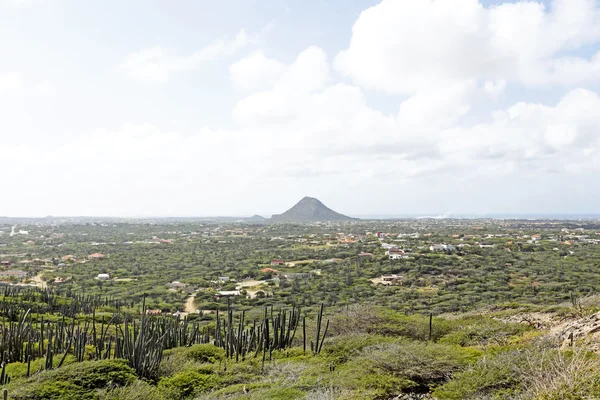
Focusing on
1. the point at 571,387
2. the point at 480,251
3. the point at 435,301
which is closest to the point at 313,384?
the point at 571,387

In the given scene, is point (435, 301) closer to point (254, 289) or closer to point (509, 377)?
point (254, 289)

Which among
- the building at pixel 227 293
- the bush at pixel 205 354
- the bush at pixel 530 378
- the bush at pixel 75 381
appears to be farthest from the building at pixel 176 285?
the bush at pixel 530 378

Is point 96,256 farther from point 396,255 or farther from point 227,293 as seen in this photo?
point 396,255

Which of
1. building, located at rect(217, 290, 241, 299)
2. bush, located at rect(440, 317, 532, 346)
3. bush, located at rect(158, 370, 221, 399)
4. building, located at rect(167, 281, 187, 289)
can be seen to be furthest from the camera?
building, located at rect(167, 281, 187, 289)

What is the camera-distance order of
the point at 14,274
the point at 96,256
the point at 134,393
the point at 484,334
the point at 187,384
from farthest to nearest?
the point at 96,256 → the point at 14,274 → the point at 484,334 → the point at 187,384 → the point at 134,393

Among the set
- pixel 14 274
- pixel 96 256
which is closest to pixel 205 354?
pixel 14 274

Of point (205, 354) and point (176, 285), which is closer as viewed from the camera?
point (205, 354)

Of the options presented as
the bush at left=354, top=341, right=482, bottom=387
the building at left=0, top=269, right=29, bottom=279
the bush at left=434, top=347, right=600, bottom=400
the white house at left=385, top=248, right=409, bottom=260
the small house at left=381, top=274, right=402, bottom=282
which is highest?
the bush at left=434, top=347, right=600, bottom=400

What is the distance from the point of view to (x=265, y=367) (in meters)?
13.2

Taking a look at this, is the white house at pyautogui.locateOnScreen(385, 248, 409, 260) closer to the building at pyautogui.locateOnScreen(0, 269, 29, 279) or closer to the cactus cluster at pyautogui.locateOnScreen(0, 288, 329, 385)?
the cactus cluster at pyautogui.locateOnScreen(0, 288, 329, 385)

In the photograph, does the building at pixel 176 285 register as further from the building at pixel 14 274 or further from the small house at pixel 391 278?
the small house at pixel 391 278

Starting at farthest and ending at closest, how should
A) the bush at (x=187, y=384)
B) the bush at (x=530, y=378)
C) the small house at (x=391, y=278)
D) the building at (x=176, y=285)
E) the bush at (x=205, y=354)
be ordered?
the small house at (x=391, y=278)
the building at (x=176, y=285)
the bush at (x=205, y=354)
the bush at (x=187, y=384)
the bush at (x=530, y=378)

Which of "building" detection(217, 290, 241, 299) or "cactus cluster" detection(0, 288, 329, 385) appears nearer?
"cactus cluster" detection(0, 288, 329, 385)

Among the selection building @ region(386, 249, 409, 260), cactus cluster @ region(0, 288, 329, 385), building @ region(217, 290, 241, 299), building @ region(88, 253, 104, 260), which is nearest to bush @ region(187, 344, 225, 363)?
cactus cluster @ region(0, 288, 329, 385)
